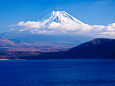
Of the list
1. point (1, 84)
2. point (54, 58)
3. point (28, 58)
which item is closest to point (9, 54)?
point (28, 58)

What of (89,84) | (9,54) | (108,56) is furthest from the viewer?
(9,54)

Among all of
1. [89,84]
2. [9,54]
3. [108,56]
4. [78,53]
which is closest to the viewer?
[89,84]

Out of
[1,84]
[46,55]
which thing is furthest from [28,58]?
[1,84]

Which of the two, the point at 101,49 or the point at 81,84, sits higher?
the point at 101,49

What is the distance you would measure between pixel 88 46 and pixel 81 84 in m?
97.8

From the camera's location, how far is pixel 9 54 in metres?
159

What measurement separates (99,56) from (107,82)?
85416mm

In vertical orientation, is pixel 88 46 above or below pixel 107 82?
above

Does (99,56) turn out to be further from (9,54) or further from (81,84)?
(81,84)

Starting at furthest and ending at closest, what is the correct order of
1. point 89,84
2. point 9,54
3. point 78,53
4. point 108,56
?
point 9,54
point 78,53
point 108,56
point 89,84

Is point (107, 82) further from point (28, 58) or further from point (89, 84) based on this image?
point (28, 58)

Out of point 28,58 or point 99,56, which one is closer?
point 99,56

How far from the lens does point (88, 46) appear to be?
484 ft

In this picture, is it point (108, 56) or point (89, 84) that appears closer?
point (89, 84)
